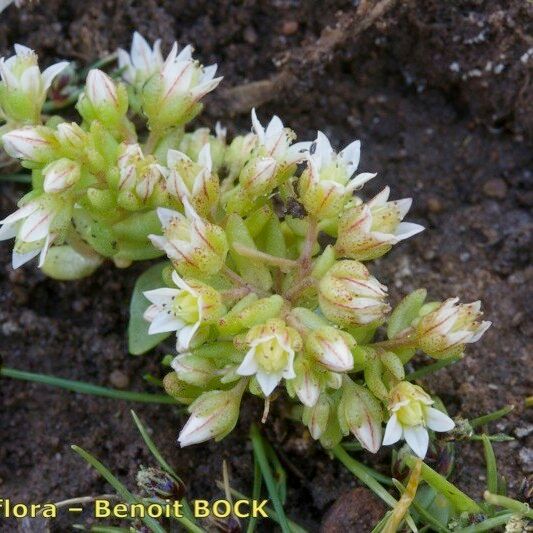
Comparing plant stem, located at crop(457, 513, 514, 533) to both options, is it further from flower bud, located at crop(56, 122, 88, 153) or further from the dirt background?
flower bud, located at crop(56, 122, 88, 153)

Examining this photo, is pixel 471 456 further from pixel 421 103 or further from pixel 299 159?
pixel 421 103

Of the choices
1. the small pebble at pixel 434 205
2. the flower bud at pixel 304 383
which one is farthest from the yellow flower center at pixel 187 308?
the small pebble at pixel 434 205

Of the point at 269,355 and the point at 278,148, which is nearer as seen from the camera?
the point at 269,355

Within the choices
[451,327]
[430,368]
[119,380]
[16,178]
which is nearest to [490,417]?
[430,368]

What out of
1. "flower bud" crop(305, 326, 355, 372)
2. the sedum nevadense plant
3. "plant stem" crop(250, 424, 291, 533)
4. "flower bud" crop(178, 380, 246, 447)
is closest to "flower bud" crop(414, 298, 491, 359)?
the sedum nevadense plant

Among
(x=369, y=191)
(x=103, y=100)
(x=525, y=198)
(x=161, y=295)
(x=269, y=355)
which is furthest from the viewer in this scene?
(x=369, y=191)

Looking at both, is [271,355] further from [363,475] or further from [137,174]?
[137,174]


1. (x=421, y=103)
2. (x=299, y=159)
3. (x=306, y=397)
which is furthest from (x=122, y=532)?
(x=421, y=103)
